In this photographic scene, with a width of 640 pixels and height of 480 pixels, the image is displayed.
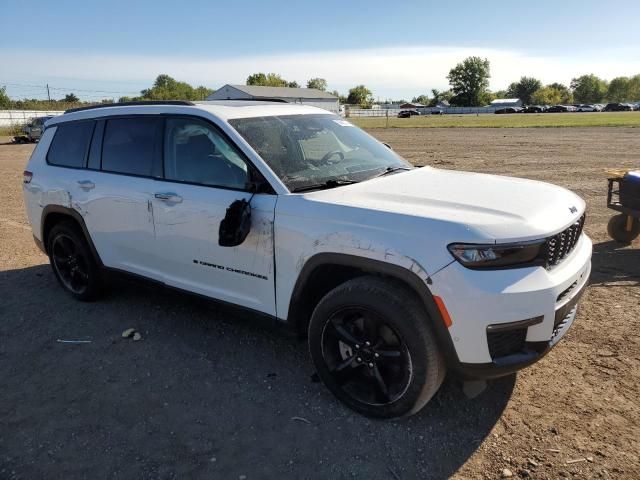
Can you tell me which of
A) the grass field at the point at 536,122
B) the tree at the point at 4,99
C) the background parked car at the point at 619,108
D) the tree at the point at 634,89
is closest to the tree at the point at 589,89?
the tree at the point at 634,89

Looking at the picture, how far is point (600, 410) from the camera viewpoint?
315 centimetres

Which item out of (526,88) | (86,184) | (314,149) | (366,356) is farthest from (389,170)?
(526,88)

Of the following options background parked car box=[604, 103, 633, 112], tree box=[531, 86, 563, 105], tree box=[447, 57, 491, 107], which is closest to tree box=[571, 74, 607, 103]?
tree box=[531, 86, 563, 105]

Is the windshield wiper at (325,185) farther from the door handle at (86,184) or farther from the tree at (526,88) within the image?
the tree at (526,88)

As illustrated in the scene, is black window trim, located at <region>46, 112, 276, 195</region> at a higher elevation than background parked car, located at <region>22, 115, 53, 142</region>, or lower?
lower

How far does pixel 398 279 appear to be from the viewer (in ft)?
9.64

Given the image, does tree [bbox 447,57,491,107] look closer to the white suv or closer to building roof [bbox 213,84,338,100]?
building roof [bbox 213,84,338,100]

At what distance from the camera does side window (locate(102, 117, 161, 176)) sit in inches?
168

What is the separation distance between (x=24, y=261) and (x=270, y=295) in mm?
4764

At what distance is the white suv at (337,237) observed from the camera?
270 centimetres

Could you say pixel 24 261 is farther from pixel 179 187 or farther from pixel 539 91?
pixel 539 91

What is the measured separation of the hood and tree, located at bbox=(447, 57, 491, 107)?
141 meters

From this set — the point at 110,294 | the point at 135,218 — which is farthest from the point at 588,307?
the point at 110,294

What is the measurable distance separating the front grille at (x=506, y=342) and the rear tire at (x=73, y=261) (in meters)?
3.74
